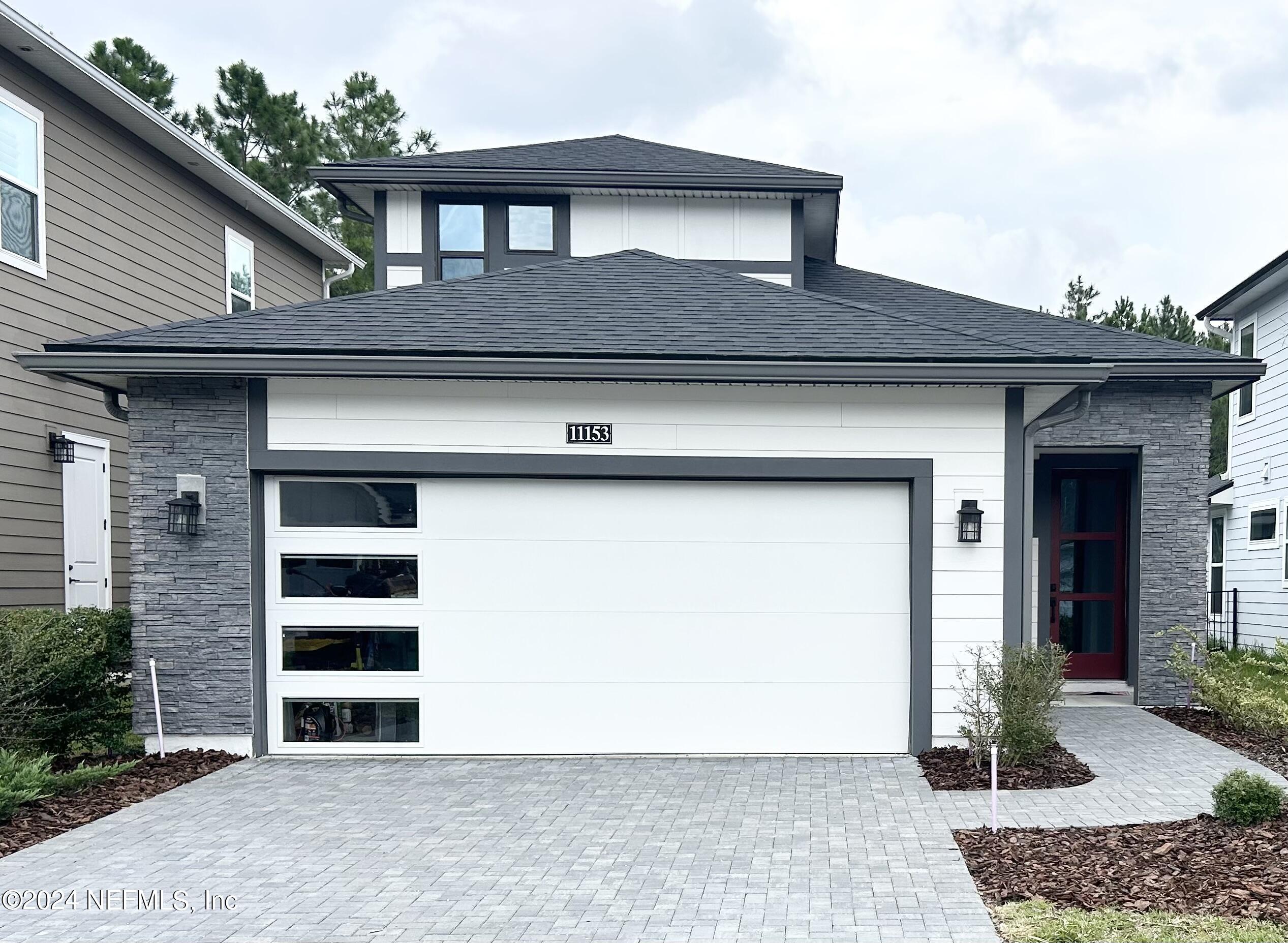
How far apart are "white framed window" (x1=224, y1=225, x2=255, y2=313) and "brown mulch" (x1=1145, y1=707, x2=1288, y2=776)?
1247cm

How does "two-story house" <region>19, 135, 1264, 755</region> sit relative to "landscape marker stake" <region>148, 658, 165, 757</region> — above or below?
above

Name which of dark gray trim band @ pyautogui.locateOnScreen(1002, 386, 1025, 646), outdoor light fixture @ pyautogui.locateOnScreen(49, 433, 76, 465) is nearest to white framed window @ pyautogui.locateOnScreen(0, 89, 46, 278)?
outdoor light fixture @ pyautogui.locateOnScreen(49, 433, 76, 465)

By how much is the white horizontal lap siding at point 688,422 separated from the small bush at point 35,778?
2.73 m

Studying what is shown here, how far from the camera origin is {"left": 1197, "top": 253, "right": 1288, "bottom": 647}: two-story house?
14609mm

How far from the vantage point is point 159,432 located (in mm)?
8172

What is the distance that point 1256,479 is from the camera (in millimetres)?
15844

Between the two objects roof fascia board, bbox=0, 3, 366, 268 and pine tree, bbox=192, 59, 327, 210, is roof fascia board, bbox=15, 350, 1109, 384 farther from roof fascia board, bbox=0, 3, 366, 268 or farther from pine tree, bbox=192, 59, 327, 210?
pine tree, bbox=192, 59, 327, 210

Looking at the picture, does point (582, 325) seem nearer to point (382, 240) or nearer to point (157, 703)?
point (157, 703)

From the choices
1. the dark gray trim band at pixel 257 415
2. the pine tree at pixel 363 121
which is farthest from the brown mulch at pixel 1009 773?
the pine tree at pixel 363 121

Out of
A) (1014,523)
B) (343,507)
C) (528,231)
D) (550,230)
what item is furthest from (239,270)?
(1014,523)

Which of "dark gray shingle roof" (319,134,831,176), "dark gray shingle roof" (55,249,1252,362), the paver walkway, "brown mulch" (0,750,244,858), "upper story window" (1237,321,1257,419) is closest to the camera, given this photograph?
the paver walkway

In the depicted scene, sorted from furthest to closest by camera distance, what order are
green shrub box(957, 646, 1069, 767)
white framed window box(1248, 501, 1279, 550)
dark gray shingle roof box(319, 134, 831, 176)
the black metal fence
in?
the black metal fence
white framed window box(1248, 501, 1279, 550)
dark gray shingle roof box(319, 134, 831, 176)
green shrub box(957, 646, 1069, 767)

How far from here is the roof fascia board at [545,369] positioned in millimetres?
7801

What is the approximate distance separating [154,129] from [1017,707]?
438 inches
